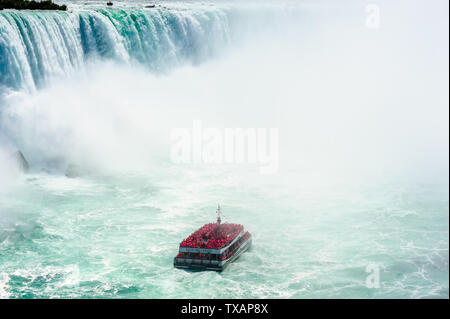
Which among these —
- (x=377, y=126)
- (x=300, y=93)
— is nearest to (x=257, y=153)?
(x=377, y=126)

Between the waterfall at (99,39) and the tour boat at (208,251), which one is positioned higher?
the waterfall at (99,39)

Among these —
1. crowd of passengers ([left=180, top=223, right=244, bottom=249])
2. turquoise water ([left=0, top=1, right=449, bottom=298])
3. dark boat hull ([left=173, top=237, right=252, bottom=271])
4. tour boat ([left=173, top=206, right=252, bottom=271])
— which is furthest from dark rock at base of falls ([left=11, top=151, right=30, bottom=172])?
dark boat hull ([left=173, top=237, right=252, bottom=271])

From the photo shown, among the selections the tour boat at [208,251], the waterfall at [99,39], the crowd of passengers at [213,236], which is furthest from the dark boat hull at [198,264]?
the waterfall at [99,39]

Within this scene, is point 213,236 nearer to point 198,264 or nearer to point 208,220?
point 198,264

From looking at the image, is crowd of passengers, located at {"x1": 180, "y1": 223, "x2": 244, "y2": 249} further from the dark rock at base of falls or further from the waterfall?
the waterfall

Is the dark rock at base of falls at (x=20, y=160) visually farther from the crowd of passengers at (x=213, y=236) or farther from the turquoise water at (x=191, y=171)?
the crowd of passengers at (x=213, y=236)

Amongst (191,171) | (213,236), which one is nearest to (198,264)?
(213,236)
